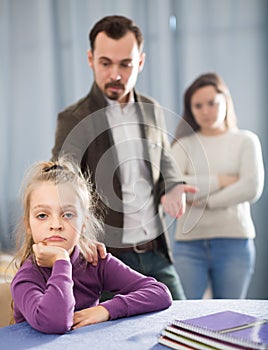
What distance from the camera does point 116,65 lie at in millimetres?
2109

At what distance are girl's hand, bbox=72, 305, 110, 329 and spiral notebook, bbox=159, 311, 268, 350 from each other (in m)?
0.20

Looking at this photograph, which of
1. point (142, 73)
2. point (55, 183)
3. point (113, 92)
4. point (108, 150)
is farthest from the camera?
point (142, 73)

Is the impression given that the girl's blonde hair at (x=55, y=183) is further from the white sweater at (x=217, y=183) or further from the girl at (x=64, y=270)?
the white sweater at (x=217, y=183)

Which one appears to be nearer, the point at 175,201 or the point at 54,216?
the point at 54,216

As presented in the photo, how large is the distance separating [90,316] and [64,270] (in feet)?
0.40

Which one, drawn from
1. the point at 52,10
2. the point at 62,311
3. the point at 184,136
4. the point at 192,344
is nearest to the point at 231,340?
the point at 192,344

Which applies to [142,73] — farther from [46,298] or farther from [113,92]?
[46,298]

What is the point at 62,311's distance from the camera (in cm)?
142

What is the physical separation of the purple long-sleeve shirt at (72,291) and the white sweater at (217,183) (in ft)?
3.91

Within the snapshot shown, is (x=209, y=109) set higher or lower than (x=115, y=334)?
higher

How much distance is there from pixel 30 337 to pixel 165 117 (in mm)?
1140

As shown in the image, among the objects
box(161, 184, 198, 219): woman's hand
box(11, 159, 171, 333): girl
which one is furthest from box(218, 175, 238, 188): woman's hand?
box(11, 159, 171, 333): girl

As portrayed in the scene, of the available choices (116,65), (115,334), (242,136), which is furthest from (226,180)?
(115,334)

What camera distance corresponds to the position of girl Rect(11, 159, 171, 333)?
144 cm
